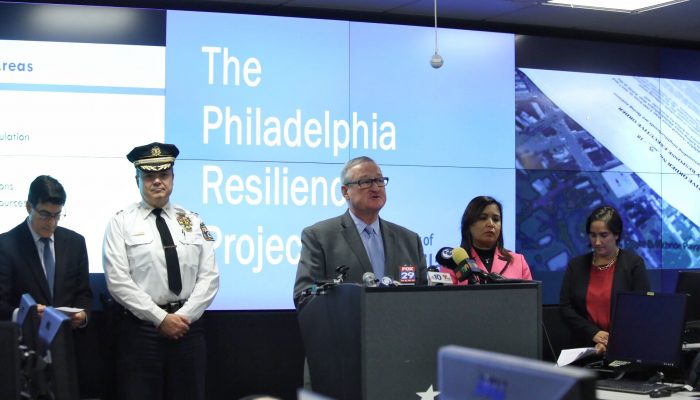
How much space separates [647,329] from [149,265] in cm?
234

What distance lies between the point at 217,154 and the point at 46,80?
3.66 feet

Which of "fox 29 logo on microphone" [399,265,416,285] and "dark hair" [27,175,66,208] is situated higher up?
"dark hair" [27,175,66,208]

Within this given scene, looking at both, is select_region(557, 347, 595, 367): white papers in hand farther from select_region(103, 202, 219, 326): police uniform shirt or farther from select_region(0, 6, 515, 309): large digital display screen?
select_region(0, 6, 515, 309): large digital display screen

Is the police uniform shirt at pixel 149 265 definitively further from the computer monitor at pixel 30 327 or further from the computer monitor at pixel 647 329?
the computer monitor at pixel 647 329

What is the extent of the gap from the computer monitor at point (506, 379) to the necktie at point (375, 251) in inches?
79.7

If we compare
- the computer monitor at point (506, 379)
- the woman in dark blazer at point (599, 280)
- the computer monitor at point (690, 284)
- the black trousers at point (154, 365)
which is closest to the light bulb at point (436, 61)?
the woman in dark blazer at point (599, 280)

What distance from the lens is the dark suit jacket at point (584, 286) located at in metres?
4.76

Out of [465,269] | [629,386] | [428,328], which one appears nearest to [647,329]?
[629,386]

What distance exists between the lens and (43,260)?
4.79 meters

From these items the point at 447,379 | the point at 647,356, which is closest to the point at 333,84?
the point at 647,356

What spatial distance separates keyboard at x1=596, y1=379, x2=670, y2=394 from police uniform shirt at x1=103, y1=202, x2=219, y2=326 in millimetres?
1972

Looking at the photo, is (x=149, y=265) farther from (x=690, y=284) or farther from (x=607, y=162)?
(x=607, y=162)

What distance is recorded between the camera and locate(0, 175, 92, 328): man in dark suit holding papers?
466cm

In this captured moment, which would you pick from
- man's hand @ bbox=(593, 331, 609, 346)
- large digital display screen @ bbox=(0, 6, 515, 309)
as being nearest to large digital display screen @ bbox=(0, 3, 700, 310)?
large digital display screen @ bbox=(0, 6, 515, 309)
